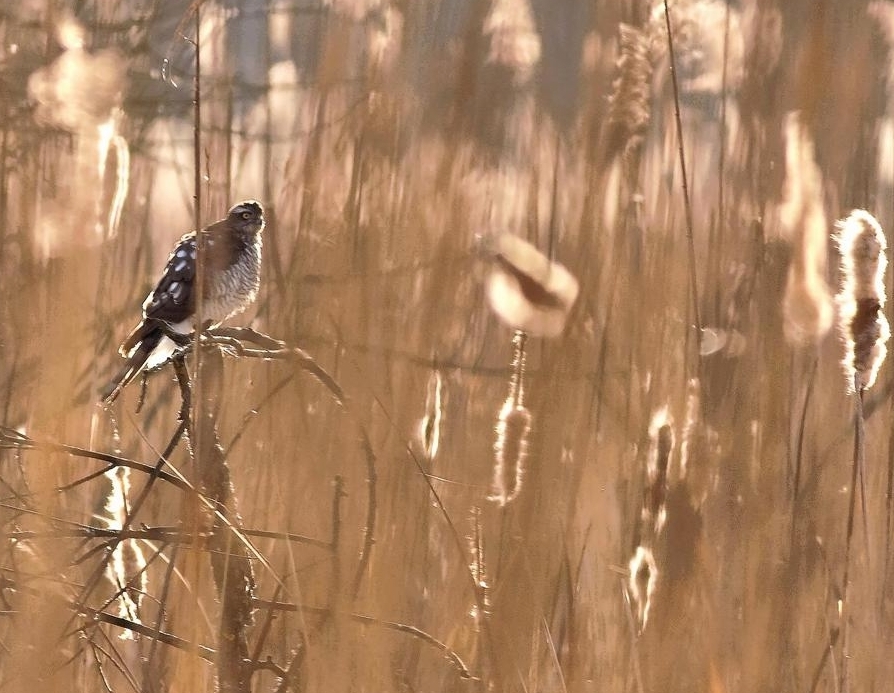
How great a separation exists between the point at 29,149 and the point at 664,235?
2.10ft

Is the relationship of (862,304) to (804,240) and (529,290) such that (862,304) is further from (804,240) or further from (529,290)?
(529,290)

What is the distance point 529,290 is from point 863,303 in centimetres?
31

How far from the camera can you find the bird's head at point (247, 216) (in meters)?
0.93

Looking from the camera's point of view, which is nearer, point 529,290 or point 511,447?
point 511,447

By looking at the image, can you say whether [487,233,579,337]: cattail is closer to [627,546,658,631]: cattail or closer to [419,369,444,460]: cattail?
[419,369,444,460]: cattail

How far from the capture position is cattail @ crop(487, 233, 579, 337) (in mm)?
919

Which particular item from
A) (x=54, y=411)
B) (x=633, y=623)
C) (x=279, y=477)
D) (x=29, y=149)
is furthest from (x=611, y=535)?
(x=29, y=149)

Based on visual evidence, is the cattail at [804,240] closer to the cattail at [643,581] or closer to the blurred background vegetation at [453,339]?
the blurred background vegetation at [453,339]

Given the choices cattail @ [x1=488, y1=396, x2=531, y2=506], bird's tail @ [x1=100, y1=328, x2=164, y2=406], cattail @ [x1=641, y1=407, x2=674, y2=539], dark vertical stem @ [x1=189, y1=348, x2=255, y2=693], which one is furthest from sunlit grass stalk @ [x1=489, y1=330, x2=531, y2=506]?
bird's tail @ [x1=100, y1=328, x2=164, y2=406]

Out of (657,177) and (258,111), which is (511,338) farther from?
(258,111)

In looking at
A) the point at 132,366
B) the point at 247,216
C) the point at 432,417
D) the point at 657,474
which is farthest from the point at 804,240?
the point at 132,366

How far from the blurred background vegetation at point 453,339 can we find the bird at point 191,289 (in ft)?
0.07

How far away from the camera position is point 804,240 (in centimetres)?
91

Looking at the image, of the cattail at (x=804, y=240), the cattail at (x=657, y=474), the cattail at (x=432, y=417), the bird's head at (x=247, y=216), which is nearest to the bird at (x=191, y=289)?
the bird's head at (x=247, y=216)
